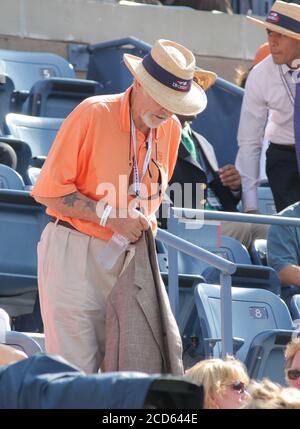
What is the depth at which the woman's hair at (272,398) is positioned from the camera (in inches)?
168

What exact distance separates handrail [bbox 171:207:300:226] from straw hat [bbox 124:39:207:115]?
3.33 ft

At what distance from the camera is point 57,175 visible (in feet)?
20.1

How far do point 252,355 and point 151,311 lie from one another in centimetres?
119

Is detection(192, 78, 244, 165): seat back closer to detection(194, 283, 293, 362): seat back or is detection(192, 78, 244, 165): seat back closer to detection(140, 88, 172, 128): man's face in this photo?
detection(194, 283, 293, 362): seat back

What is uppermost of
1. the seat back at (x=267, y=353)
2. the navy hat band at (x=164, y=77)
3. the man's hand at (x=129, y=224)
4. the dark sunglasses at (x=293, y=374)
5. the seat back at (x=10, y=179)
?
the navy hat band at (x=164, y=77)

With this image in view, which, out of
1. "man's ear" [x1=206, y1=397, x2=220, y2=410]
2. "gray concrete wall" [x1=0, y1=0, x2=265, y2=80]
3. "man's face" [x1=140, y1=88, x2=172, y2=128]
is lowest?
"man's ear" [x1=206, y1=397, x2=220, y2=410]

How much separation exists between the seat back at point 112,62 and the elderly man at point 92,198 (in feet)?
15.4

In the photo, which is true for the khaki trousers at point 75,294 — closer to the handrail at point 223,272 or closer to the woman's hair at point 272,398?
the handrail at point 223,272

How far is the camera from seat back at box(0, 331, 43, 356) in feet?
20.4

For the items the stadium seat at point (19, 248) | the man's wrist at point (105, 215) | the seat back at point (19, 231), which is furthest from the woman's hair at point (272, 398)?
the seat back at point (19, 231)

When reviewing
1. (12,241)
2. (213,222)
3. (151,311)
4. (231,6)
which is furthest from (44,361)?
(231,6)

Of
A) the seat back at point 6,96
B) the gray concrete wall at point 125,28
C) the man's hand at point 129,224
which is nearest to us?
the man's hand at point 129,224

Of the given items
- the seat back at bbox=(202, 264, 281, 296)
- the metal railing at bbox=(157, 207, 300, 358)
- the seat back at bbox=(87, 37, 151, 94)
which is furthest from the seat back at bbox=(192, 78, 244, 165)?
the metal railing at bbox=(157, 207, 300, 358)

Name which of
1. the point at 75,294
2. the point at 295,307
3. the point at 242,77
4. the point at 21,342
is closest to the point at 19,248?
the point at 295,307
